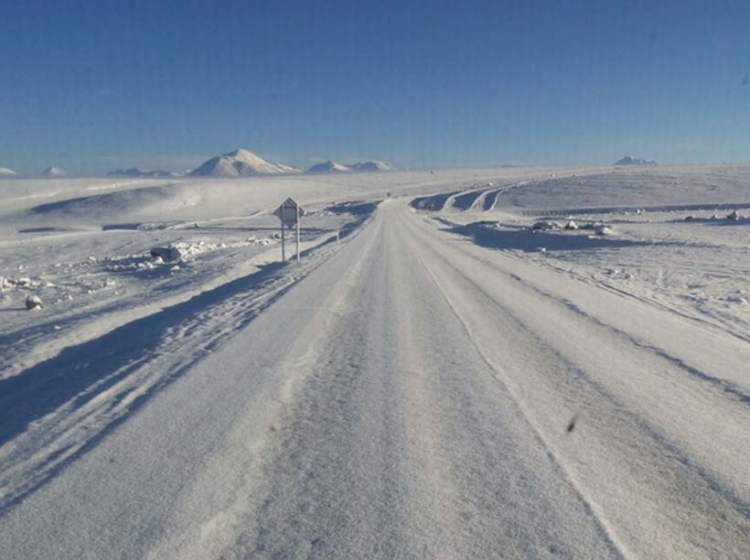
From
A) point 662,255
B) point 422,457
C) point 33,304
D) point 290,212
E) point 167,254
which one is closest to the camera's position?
point 422,457

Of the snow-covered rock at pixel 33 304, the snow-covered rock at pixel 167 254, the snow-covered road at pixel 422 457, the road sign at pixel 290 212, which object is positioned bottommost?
the snow-covered rock at pixel 167 254

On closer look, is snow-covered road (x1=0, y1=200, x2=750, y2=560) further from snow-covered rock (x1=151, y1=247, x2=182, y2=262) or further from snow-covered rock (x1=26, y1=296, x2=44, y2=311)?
snow-covered rock (x1=151, y1=247, x2=182, y2=262)

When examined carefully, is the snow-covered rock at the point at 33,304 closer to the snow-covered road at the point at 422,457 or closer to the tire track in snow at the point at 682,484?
the snow-covered road at the point at 422,457

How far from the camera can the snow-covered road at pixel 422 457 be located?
387 centimetres

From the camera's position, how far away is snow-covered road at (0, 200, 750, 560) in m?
3.87

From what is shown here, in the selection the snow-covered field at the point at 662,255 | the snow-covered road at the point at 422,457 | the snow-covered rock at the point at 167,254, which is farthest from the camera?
the snow-covered rock at the point at 167,254

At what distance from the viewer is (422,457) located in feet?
16.8

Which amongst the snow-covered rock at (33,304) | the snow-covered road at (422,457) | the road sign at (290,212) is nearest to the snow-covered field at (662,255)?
the snow-covered road at (422,457)

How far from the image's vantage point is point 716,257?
74.8 ft

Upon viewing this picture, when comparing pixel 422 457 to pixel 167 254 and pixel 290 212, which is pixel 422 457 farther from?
pixel 167 254

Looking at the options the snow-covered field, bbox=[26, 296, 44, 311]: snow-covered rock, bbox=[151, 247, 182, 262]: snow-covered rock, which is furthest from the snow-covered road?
bbox=[151, 247, 182, 262]: snow-covered rock

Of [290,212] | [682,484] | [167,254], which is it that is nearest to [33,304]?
[290,212]

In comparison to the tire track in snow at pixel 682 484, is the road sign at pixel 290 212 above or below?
above

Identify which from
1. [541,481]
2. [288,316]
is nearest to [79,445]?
[541,481]
